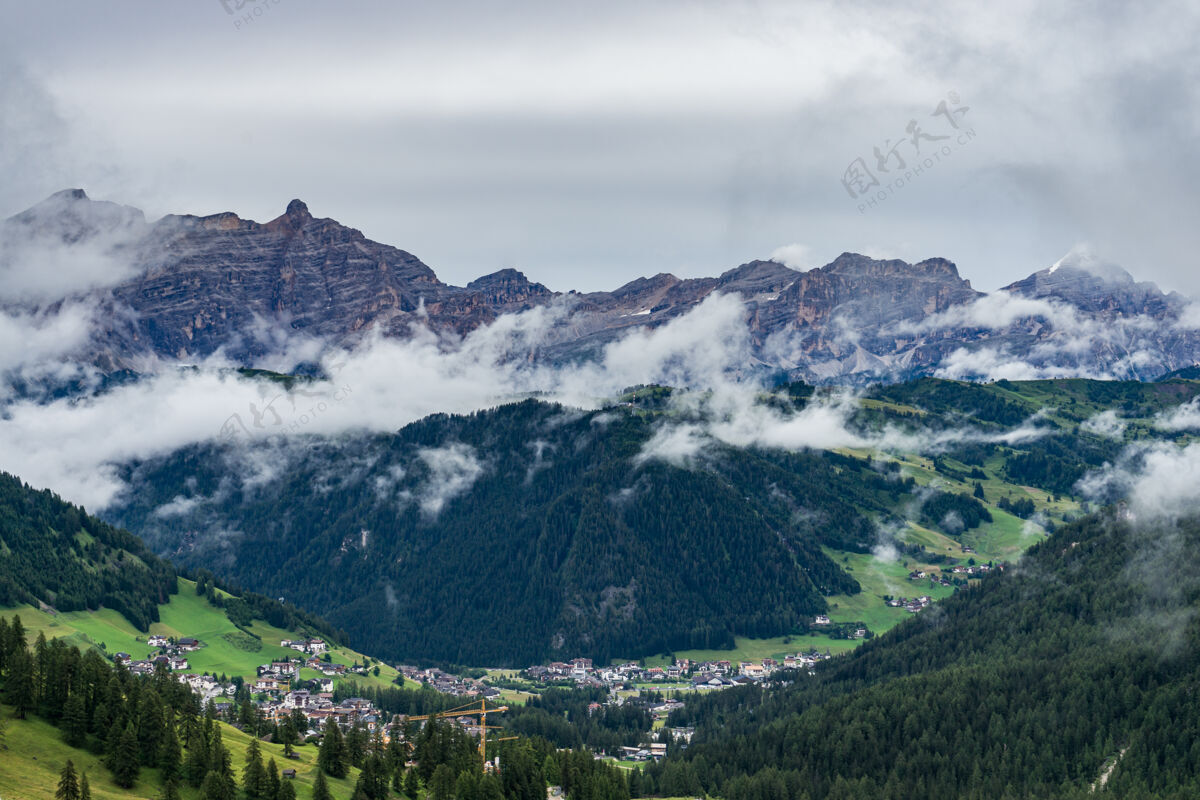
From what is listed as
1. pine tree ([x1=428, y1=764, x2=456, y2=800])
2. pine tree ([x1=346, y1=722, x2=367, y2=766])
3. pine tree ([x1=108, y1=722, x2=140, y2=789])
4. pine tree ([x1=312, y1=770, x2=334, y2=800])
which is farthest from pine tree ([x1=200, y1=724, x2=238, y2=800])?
pine tree ([x1=428, y1=764, x2=456, y2=800])

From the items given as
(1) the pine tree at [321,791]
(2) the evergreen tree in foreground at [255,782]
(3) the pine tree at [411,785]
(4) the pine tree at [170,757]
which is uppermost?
(4) the pine tree at [170,757]

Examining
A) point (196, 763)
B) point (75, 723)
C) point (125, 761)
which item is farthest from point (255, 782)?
point (75, 723)

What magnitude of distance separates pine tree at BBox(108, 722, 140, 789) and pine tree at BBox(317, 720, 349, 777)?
36116 millimetres

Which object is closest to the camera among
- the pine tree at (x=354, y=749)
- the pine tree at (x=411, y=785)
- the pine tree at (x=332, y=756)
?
→ the pine tree at (x=411, y=785)

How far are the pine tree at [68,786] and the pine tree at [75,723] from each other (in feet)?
83.1

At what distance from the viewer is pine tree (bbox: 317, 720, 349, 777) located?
190500 millimetres

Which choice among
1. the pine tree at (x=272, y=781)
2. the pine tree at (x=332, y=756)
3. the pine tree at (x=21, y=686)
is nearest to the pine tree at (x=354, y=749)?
the pine tree at (x=332, y=756)

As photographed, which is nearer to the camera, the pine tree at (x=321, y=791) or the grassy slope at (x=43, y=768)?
the grassy slope at (x=43, y=768)

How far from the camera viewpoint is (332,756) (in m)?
191

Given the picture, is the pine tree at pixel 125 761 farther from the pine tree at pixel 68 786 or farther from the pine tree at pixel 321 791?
the pine tree at pixel 321 791

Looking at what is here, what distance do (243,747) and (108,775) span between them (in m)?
36.9

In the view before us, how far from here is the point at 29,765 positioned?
5837 inches

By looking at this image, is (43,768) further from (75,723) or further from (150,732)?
(150,732)

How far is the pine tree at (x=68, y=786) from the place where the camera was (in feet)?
444
